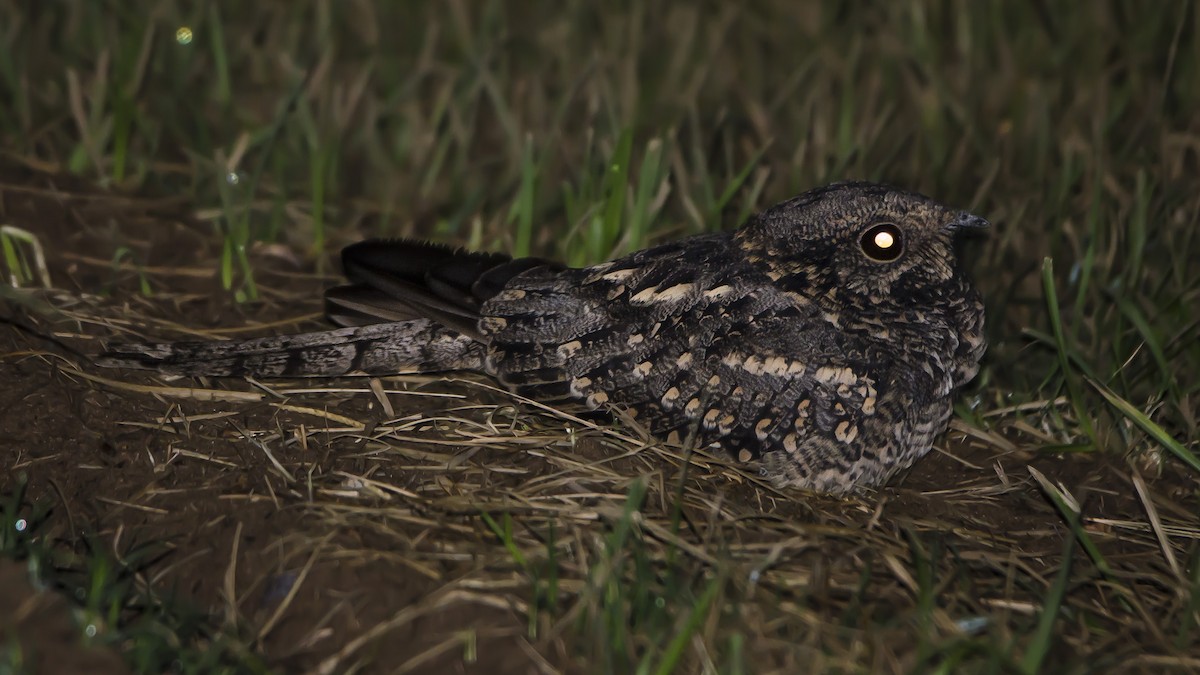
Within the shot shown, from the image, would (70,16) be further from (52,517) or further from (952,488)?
(952,488)

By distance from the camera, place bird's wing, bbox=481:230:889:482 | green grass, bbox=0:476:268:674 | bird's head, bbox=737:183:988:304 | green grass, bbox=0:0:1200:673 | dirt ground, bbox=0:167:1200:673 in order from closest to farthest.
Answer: green grass, bbox=0:476:268:674 → dirt ground, bbox=0:167:1200:673 → bird's wing, bbox=481:230:889:482 → bird's head, bbox=737:183:988:304 → green grass, bbox=0:0:1200:673

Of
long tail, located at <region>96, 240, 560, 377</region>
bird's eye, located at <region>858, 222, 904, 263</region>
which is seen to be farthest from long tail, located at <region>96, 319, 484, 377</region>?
bird's eye, located at <region>858, 222, 904, 263</region>

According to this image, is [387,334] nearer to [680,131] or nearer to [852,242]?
[852,242]

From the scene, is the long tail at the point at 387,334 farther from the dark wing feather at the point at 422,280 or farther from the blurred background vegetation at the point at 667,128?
the blurred background vegetation at the point at 667,128

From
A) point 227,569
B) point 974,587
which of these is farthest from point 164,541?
point 974,587

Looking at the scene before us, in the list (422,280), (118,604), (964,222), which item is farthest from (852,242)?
(118,604)

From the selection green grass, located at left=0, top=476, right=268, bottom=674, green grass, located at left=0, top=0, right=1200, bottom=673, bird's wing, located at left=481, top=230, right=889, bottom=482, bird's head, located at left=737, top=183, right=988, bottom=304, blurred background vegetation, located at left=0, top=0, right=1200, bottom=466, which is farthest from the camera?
blurred background vegetation, located at left=0, top=0, right=1200, bottom=466

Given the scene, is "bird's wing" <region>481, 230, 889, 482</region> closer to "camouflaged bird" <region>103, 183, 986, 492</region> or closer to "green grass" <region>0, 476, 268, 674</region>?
"camouflaged bird" <region>103, 183, 986, 492</region>

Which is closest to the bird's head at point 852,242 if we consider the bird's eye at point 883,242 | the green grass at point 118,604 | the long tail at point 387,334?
the bird's eye at point 883,242
